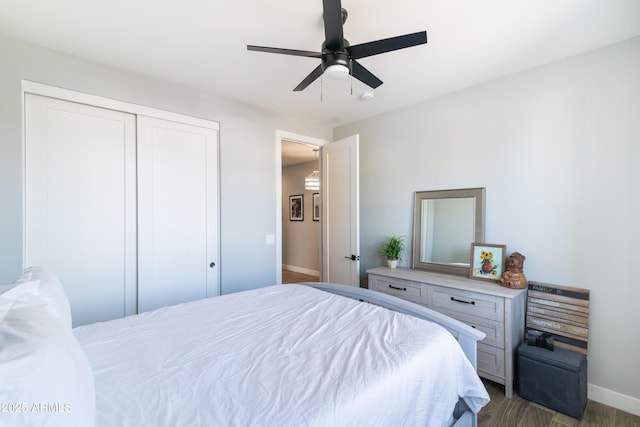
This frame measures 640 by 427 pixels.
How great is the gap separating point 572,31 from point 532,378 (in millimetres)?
2474

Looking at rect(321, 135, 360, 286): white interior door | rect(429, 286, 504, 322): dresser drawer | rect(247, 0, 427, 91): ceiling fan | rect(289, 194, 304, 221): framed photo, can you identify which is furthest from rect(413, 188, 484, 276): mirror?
rect(289, 194, 304, 221): framed photo

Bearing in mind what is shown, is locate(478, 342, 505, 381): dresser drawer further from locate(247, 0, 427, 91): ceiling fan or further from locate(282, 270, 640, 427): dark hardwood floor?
locate(247, 0, 427, 91): ceiling fan

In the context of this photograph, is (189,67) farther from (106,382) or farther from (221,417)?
(221,417)

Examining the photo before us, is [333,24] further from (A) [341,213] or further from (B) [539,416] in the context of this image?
(B) [539,416]

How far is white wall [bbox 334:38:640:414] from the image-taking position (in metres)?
2.03

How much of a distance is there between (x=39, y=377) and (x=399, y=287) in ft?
8.68

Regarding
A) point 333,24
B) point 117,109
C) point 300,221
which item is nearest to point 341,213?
point 333,24

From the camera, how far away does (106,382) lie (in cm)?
102

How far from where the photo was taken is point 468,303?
2369 mm

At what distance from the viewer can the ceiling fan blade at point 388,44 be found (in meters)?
1.43

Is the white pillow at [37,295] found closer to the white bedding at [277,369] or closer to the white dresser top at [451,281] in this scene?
the white bedding at [277,369]

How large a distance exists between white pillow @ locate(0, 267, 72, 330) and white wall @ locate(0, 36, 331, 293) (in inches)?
40.2

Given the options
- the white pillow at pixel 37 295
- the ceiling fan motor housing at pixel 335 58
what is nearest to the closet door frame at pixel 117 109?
the white pillow at pixel 37 295

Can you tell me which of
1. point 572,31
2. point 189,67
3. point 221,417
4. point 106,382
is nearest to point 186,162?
point 189,67
